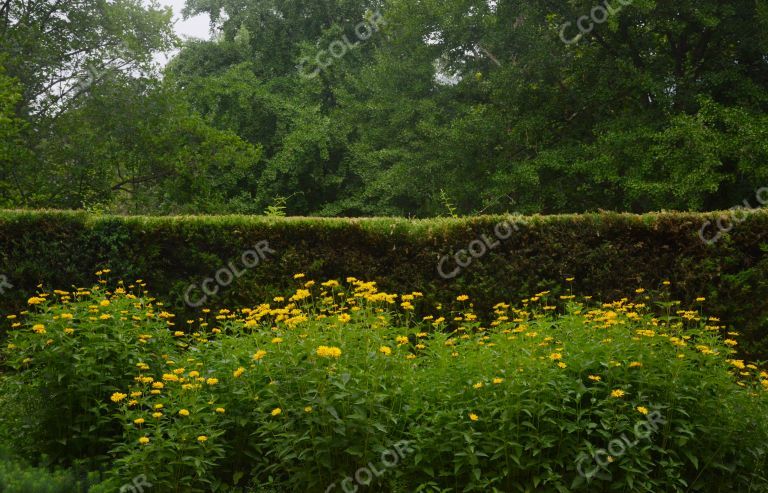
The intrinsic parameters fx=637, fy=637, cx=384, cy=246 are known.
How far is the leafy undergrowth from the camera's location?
3492mm

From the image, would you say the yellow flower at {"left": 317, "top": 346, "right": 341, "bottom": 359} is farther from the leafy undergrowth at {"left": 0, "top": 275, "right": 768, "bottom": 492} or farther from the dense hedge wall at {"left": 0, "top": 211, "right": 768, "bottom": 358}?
the dense hedge wall at {"left": 0, "top": 211, "right": 768, "bottom": 358}

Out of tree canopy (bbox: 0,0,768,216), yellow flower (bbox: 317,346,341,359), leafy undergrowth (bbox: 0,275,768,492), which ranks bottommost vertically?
leafy undergrowth (bbox: 0,275,768,492)

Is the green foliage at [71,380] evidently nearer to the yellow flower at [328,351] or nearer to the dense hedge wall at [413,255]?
the yellow flower at [328,351]

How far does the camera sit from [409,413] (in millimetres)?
3709

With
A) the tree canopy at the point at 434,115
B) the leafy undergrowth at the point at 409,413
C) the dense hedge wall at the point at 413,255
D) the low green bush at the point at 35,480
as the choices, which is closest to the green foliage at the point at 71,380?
the leafy undergrowth at the point at 409,413

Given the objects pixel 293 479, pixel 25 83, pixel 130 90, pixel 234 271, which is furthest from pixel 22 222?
pixel 25 83

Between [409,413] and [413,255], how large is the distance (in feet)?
12.5

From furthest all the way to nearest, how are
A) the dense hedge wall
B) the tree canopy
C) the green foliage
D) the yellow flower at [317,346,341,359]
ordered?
1. the tree canopy
2. the dense hedge wall
3. the green foliage
4. the yellow flower at [317,346,341,359]

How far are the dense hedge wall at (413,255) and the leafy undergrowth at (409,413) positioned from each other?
261 cm

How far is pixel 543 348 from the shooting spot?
13.2 ft

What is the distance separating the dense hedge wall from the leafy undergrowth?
2614 millimetres

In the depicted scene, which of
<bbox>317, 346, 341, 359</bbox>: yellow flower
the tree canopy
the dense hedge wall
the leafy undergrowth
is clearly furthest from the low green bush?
the tree canopy

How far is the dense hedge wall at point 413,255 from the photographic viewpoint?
666 centimetres

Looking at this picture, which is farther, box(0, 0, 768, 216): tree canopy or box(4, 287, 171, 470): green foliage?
box(0, 0, 768, 216): tree canopy
